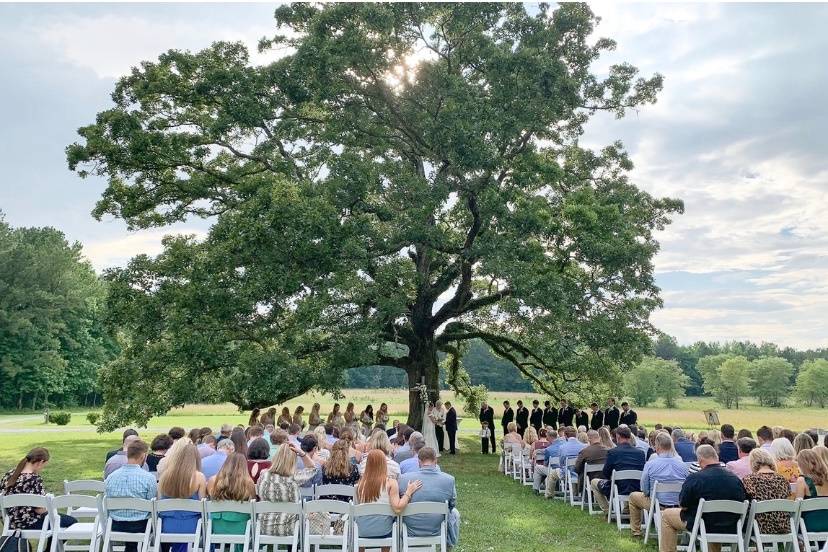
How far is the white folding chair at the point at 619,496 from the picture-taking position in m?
9.38

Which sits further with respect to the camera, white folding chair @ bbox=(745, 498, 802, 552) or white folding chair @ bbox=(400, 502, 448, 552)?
white folding chair @ bbox=(745, 498, 802, 552)

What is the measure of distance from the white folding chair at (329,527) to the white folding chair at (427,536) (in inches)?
22.5

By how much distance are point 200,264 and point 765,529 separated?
14.5m

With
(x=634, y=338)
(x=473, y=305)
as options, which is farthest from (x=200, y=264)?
(x=634, y=338)

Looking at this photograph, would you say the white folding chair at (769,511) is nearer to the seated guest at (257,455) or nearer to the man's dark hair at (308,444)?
the man's dark hair at (308,444)

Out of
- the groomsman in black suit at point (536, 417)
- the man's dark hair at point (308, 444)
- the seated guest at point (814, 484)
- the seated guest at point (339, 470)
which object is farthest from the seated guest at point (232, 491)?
the groomsman in black suit at point (536, 417)

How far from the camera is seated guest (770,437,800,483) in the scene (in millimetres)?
7637

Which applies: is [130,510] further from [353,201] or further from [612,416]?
[612,416]

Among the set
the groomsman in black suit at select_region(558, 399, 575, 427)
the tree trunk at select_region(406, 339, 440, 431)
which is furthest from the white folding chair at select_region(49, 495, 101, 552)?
the groomsman in black suit at select_region(558, 399, 575, 427)

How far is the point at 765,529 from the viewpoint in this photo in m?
6.74

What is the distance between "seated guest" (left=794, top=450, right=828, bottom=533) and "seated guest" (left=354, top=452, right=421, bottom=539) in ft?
13.5

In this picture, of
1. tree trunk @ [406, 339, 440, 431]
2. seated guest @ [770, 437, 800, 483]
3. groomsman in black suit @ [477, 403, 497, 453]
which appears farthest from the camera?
groomsman in black suit @ [477, 403, 497, 453]

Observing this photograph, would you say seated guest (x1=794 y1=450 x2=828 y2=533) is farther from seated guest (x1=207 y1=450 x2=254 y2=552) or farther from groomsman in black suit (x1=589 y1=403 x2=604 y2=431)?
groomsman in black suit (x1=589 y1=403 x2=604 y2=431)

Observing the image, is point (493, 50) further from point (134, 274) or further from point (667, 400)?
point (667, 400)
